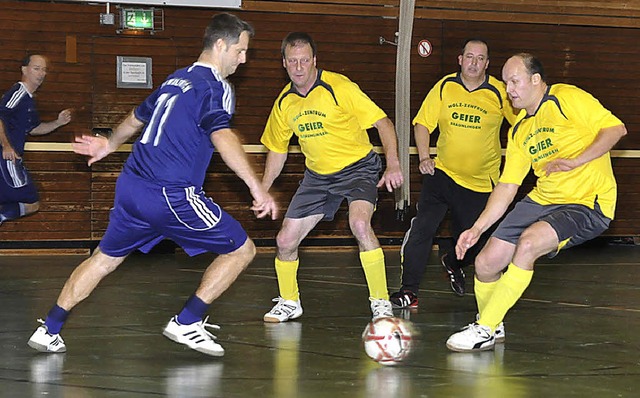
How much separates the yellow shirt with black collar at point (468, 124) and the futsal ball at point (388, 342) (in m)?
3.01

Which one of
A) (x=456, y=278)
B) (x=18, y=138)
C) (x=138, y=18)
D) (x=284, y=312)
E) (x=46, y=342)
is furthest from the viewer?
(x=138, y=18)

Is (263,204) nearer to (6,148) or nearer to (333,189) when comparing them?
(333,189)

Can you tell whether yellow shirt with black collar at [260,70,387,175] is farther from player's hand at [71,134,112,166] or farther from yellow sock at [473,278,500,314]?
player's hand at [71,134,112,166]

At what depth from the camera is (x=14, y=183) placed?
37.3 ft

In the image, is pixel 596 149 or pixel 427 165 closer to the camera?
pixel 596 149

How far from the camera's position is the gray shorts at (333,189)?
780 cm

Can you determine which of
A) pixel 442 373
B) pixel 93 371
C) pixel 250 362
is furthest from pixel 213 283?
pixel 442 373

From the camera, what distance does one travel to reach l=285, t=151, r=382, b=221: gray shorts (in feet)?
25.6

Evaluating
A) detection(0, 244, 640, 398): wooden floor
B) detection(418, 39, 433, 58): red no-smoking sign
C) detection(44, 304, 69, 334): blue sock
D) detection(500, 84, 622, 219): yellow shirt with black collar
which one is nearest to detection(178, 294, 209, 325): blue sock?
detection(0, 244, 640, 398): wooden floor

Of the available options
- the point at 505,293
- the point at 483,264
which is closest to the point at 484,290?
the point at 483,264

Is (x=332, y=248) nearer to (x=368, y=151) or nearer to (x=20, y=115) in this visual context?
(x=20, y=115)

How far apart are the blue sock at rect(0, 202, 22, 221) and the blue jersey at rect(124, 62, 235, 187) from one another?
19.5 feet

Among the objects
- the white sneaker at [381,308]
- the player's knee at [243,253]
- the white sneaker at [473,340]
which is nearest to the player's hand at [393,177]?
the white sneaker at [381,308]

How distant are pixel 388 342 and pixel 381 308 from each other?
1.89m
